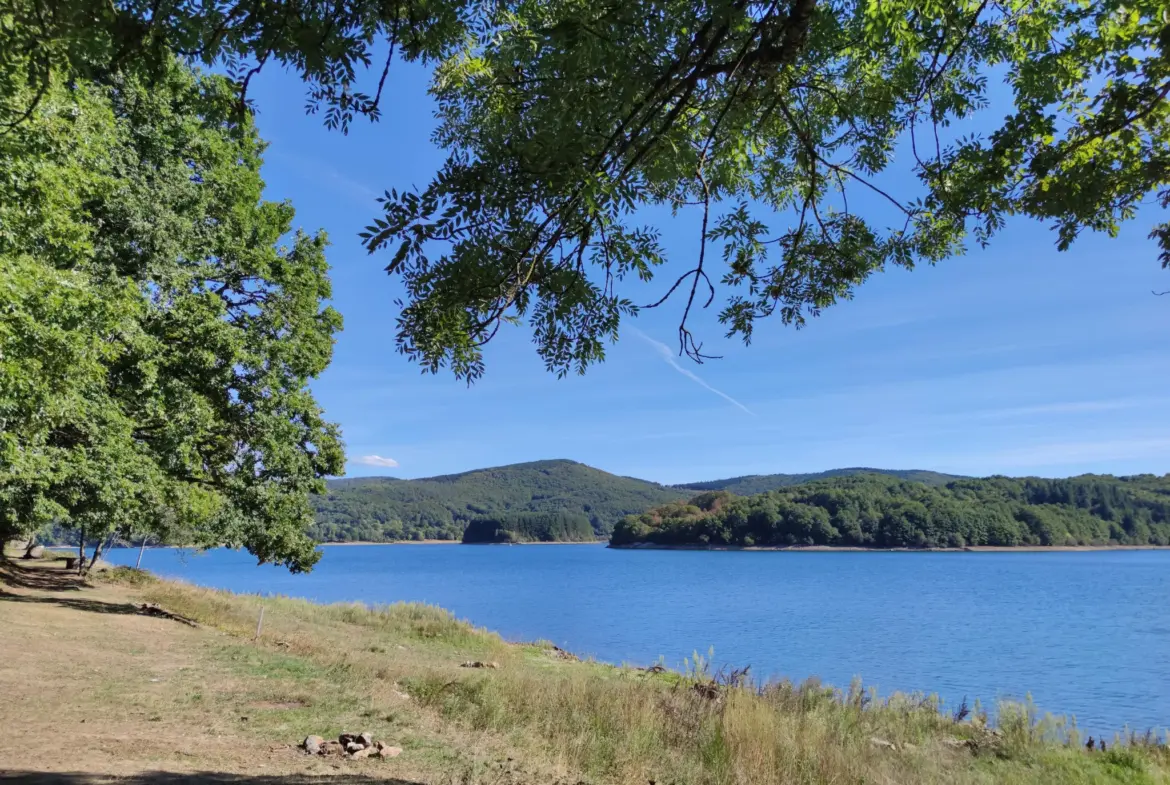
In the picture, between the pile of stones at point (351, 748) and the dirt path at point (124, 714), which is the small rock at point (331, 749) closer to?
the pile of stones at point (351, 748)

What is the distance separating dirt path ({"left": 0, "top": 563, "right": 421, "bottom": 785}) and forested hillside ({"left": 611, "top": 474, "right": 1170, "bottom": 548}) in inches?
5285

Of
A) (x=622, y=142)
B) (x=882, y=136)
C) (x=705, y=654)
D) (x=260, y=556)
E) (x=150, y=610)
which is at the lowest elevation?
(x=705, y=654)

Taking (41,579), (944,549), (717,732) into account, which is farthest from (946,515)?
(717,732)

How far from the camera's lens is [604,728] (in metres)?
8.48

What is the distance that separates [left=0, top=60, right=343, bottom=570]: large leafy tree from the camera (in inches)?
354

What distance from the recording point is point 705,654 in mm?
27203

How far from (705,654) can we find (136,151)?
25047mm

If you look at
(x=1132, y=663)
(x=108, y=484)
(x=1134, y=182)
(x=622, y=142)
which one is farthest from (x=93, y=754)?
(x=1132, y=663)

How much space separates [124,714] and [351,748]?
10.4ft

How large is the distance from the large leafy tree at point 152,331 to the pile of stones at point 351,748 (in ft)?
19.0

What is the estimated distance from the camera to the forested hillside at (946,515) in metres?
129

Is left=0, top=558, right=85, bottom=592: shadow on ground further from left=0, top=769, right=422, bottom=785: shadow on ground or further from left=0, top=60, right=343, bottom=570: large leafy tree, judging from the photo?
left=0, top=769, right=422, bottom=785: shadow on ground

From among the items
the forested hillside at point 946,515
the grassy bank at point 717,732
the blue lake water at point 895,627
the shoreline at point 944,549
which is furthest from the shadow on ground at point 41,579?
the shoreline at point 944,549

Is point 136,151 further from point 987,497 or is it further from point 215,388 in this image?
point 987,497
